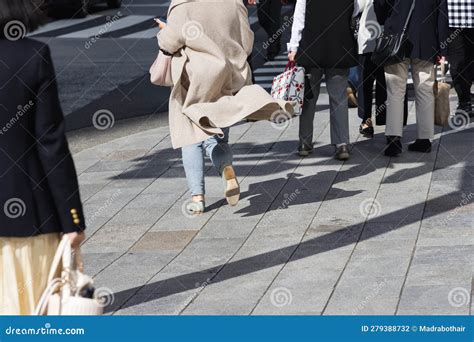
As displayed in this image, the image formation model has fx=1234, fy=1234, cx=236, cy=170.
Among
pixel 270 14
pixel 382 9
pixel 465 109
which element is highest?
pixel 382 9

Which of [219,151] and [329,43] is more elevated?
[329,43]

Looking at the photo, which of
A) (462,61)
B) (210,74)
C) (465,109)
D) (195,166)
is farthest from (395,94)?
(210,74)

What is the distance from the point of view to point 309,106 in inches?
417

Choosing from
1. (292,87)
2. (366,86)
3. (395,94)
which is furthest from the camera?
(366,86)

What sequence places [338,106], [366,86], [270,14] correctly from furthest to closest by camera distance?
[270,14]
[366,86]
[338,106]

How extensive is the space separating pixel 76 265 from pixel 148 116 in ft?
29.1

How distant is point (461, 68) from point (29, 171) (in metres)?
8.15

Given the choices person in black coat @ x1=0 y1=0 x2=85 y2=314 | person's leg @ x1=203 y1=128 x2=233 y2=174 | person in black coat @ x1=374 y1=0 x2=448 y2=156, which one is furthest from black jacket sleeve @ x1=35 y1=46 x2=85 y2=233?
person in black coat @ x1=374 y1=0 x2=448 y2=156

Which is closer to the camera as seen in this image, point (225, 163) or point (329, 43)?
point (225, 163)

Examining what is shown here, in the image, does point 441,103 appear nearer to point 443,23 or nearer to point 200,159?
point 443,23

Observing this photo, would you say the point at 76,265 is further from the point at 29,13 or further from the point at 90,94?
the point at 90,94

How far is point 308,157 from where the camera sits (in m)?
10.7

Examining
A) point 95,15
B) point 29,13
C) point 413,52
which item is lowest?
point 95,15
